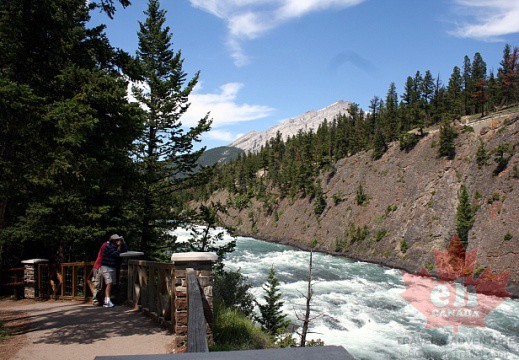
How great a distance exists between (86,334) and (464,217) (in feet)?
142

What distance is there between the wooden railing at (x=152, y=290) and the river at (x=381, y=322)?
4.70 metres

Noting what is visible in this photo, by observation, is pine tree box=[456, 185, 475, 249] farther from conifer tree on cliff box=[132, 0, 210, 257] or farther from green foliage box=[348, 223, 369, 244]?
conifer tree on cliff box=[132, 0, 210, 257]

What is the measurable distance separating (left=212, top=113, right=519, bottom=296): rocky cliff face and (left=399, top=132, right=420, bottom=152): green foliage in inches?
40.1

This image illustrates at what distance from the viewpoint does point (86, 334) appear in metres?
7.81

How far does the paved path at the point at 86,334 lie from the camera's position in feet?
21.8

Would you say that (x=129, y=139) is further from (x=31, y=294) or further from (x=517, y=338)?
(x=517, y=338)

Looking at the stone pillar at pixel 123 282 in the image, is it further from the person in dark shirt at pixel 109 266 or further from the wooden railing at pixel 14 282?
the wooden railing at pixel 14 282

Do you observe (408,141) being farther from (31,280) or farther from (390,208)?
(31,280)

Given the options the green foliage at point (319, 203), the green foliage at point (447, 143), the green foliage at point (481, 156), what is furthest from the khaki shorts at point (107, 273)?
the green foliage at point (319, 203)

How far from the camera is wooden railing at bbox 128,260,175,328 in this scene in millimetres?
7699

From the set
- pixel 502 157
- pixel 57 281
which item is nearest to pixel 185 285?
pixel 57 281

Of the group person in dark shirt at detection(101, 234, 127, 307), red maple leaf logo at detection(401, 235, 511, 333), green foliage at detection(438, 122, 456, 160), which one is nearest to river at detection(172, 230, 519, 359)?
red maple leaf logo at detection(401, 235, 511, 333)

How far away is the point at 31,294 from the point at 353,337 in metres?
16.4

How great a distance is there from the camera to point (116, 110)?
8.05 metres
